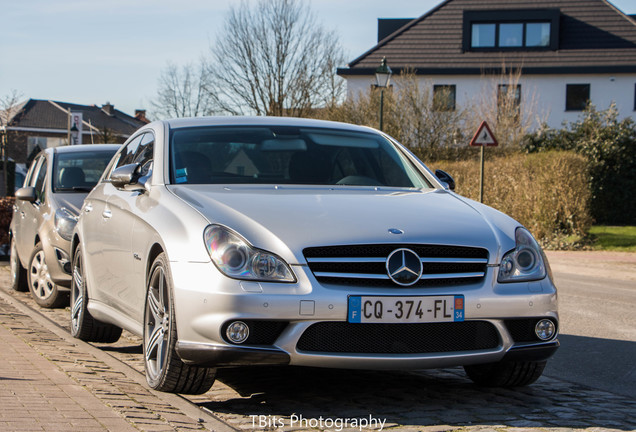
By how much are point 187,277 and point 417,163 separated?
2.30m

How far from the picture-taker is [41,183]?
10.9m

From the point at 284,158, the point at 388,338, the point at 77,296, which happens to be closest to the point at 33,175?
the point at 77,296

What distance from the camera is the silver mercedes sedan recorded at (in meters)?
4.61

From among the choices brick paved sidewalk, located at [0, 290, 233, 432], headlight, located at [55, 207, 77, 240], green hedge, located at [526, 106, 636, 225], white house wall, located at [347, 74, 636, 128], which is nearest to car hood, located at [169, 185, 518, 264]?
brick paved sidewalk, located at [0, 290, 233, 432]

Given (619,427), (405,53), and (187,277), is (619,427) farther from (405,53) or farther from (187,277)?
(405,53)

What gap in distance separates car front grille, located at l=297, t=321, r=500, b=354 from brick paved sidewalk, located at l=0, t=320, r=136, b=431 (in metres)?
1.02

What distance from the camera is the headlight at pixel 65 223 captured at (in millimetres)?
9508

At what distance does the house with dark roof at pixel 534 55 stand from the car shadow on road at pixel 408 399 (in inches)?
1431

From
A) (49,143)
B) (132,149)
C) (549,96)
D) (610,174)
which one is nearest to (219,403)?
(132,149)

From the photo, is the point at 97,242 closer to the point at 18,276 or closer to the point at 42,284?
the point at 42,284

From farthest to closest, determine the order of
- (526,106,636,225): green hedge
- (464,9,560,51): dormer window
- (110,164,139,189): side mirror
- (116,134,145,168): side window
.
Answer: (464,9,560,51): dormer window < (526,106,636,225): green hedge < (116,134,145,168): side window < (110,164,139,189): side mirror

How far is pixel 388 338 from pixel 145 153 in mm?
2682

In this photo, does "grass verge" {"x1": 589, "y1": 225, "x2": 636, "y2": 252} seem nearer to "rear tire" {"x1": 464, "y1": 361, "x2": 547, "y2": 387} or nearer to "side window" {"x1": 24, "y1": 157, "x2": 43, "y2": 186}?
"side window" {"x1": 24, "y1": 157, "x2": 43, "y2": 186}

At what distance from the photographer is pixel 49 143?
88.2 metres
